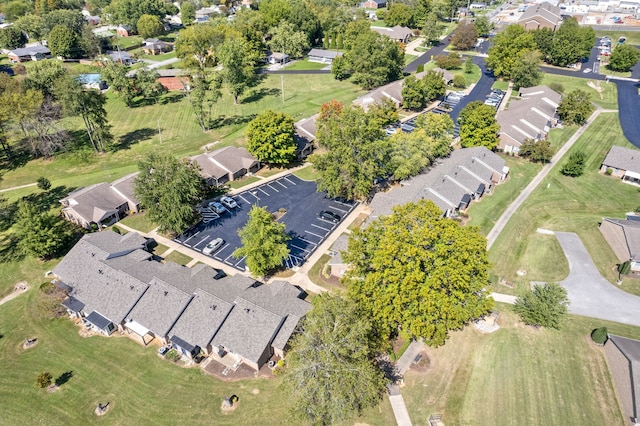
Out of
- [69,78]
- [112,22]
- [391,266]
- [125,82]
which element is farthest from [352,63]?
[112,22]

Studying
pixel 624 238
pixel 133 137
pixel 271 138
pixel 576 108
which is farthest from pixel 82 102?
pixel 576 108

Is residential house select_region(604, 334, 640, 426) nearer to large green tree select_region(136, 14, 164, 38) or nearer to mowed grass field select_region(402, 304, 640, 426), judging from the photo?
mowed grass field select_region(402, 304, 640, 426)

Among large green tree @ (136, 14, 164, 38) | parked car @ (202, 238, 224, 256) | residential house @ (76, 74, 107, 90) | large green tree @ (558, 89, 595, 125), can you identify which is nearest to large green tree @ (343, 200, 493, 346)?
parked car @ (202, 238, 224, 256)

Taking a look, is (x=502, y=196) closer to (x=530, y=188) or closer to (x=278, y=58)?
(x=530, y=188)

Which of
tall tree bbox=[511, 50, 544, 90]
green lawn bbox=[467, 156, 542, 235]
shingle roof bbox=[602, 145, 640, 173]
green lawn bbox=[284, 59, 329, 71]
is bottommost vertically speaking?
green lawn bbox=[467, 156, 542, 235]

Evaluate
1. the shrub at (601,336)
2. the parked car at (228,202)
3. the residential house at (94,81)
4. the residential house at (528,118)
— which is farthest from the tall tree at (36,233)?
the residential house at (528,118)

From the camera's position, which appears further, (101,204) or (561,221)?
(101,204)

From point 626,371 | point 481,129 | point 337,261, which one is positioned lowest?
point 626,371
